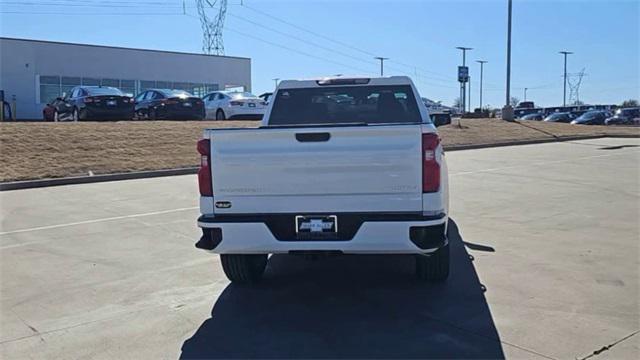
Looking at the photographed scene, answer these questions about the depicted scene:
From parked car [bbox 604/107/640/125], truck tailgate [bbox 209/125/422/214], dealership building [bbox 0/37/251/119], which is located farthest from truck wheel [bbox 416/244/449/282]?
parked car [bbox 604/107/640/125]

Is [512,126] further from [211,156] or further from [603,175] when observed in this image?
[211,156]

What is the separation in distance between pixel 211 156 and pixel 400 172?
1.48m

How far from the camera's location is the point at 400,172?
4434 mm

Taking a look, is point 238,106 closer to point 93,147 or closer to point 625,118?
point 93,147

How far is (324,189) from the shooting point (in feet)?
14.9

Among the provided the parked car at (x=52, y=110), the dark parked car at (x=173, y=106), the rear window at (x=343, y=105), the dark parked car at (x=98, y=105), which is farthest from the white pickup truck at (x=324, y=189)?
the parked car at (x=52, y=110)

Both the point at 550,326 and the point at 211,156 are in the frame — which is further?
the point at 211,156

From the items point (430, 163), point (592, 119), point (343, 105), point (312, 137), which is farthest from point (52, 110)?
point (592, 119)

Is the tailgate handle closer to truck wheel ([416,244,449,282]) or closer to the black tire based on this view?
truck wheel ([416,244,449,282])

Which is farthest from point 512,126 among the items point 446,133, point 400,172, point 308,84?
point 400,172

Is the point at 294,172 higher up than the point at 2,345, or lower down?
higher up

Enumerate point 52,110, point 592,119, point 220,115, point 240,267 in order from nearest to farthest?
point 240,267, point 52,110, point 220,115, point 592,119

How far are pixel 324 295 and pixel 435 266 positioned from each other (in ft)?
3.33

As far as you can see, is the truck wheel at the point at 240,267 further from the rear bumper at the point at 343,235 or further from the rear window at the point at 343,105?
the rear window at the point at 343,105
